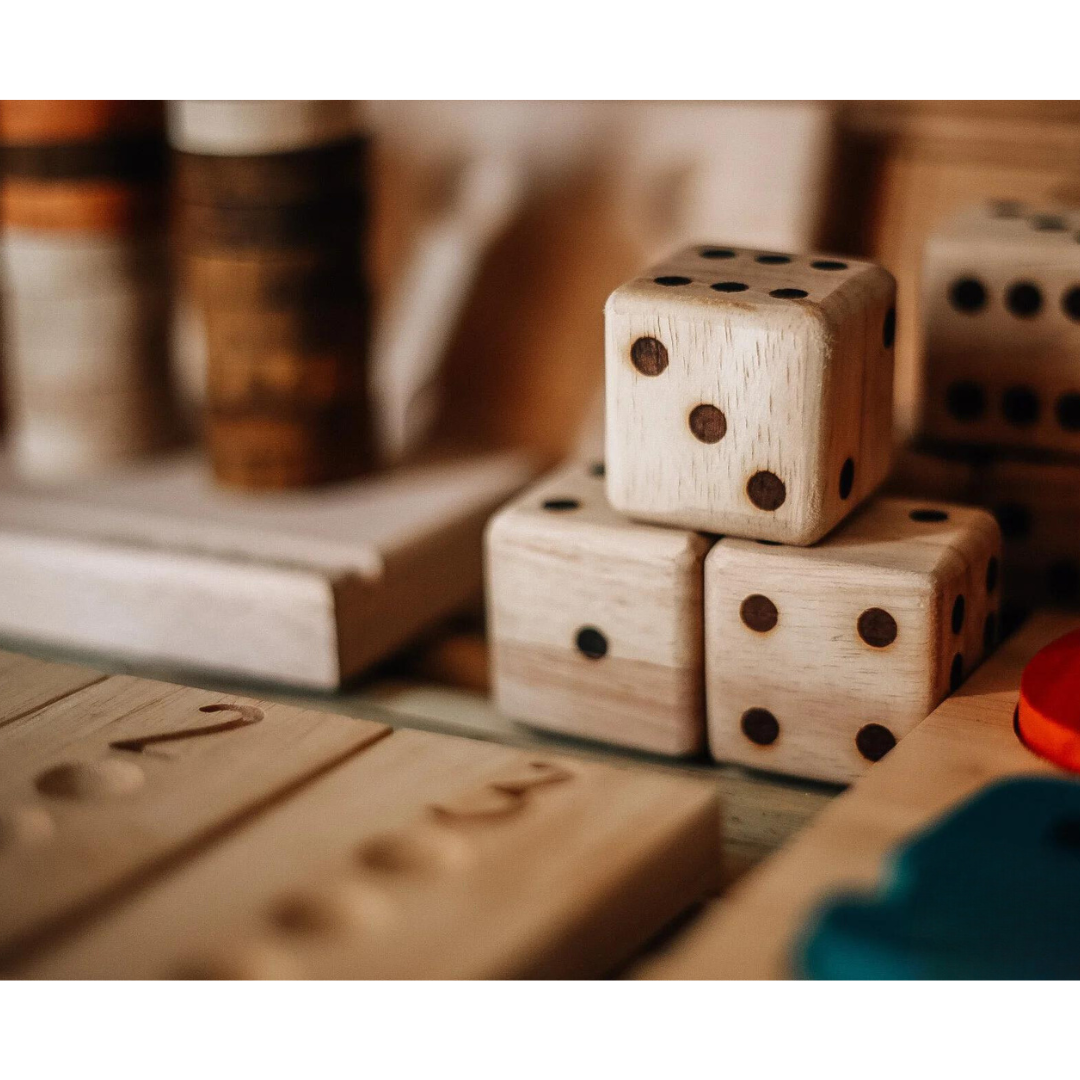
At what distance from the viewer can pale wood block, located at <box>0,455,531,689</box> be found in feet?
3.65

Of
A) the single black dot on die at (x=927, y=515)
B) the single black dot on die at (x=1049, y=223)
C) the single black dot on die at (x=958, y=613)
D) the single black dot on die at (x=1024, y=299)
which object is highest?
the single black dot on die at (x=1049, y=223)

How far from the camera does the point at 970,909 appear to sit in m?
0.64

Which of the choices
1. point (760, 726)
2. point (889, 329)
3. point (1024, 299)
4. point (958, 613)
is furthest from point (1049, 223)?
point (760, 726)

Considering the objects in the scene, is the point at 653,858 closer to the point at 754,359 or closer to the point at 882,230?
the point at 754,359

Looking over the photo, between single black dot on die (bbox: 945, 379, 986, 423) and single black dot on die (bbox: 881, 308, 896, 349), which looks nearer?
single black dot on die (bbox: 881, 308, 896, 349)

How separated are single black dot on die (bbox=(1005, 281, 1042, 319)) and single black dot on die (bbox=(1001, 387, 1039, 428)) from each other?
0.05 m

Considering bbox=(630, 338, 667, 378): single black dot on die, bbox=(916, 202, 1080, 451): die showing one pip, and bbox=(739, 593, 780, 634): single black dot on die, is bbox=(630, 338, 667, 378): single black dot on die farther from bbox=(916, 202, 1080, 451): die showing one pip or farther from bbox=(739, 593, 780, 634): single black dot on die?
bbox=(916, 202, 1080, 451): die showing one pip

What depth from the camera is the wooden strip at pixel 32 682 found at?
0.89 metres

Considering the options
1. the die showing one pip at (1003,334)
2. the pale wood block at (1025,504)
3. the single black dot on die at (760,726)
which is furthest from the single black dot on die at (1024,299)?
the single black dot on die at (760,726)

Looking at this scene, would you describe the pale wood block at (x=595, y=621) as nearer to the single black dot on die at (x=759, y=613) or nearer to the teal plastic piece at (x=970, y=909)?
the single black dot on die at (x=759, y=613)

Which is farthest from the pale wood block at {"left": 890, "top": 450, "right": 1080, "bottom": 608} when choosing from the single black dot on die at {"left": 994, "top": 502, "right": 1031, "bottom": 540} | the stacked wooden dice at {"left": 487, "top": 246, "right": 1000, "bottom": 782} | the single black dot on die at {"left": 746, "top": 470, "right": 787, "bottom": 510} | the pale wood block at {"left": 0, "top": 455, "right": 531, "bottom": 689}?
the pale wood block at {"left": 0, "top": 455, "right": 531, "bottom": 689}

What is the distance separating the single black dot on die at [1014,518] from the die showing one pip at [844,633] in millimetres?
114

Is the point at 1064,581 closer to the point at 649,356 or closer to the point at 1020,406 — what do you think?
the point at 1020,406

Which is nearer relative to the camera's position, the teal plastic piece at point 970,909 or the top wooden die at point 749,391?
the teal plastic piece at point 970,909
